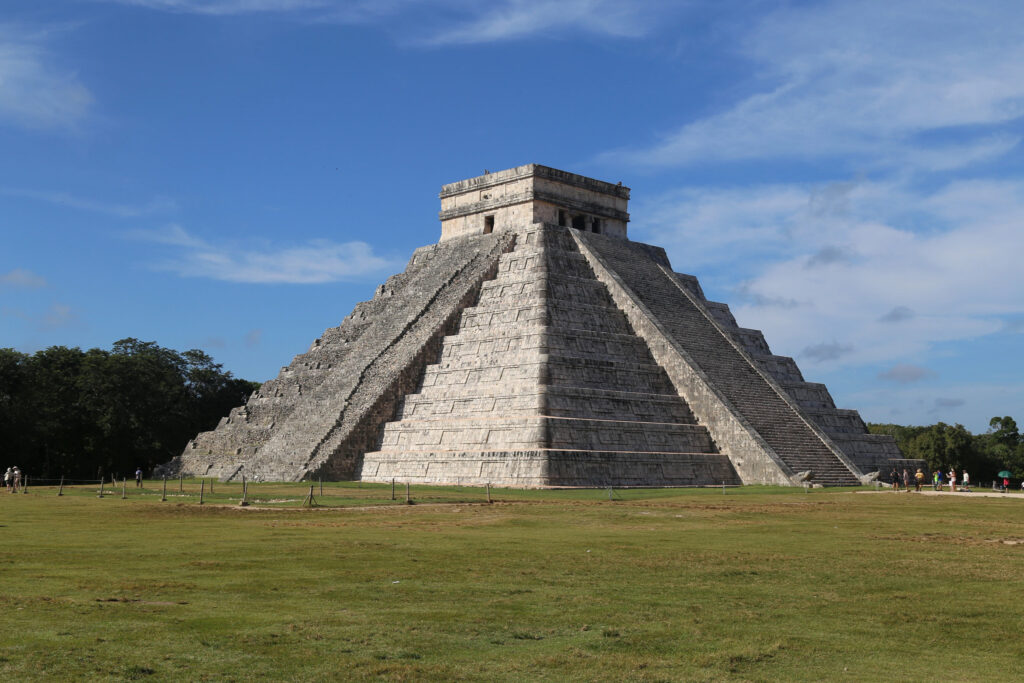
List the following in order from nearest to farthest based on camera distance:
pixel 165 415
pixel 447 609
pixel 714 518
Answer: pixel 447 609 → pixel 714 518 → pixel 165 415

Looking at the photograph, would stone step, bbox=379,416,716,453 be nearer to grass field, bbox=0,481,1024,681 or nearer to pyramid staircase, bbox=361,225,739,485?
pyramid staircase, bbox=361,225,739,485

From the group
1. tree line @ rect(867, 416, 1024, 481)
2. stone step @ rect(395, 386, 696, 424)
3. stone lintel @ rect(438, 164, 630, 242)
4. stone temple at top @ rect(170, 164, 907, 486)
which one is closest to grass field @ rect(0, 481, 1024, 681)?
stone step @ rect(395, 386, 696, 424)

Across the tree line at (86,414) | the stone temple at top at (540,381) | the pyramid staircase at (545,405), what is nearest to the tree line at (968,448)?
the stone temple at top at (540,381)

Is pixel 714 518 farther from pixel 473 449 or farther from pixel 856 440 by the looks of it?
pixel 856 440

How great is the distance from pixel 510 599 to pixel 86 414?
44.1 metres

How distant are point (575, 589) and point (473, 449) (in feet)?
68.8

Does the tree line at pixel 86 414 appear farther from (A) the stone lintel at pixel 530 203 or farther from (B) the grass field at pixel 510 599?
(B) the grass field at pixel 510 599

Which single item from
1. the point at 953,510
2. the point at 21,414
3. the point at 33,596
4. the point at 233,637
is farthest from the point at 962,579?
the point at 21,414

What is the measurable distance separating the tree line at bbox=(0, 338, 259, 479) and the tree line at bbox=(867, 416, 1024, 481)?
131 ft

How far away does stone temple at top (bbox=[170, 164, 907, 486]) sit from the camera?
3181cm

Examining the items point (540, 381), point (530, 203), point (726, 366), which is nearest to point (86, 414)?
point (530, 203)

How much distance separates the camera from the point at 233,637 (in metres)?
8.40

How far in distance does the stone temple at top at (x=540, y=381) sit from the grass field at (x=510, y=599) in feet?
41.4

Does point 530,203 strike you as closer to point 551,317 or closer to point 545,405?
point 551,317
